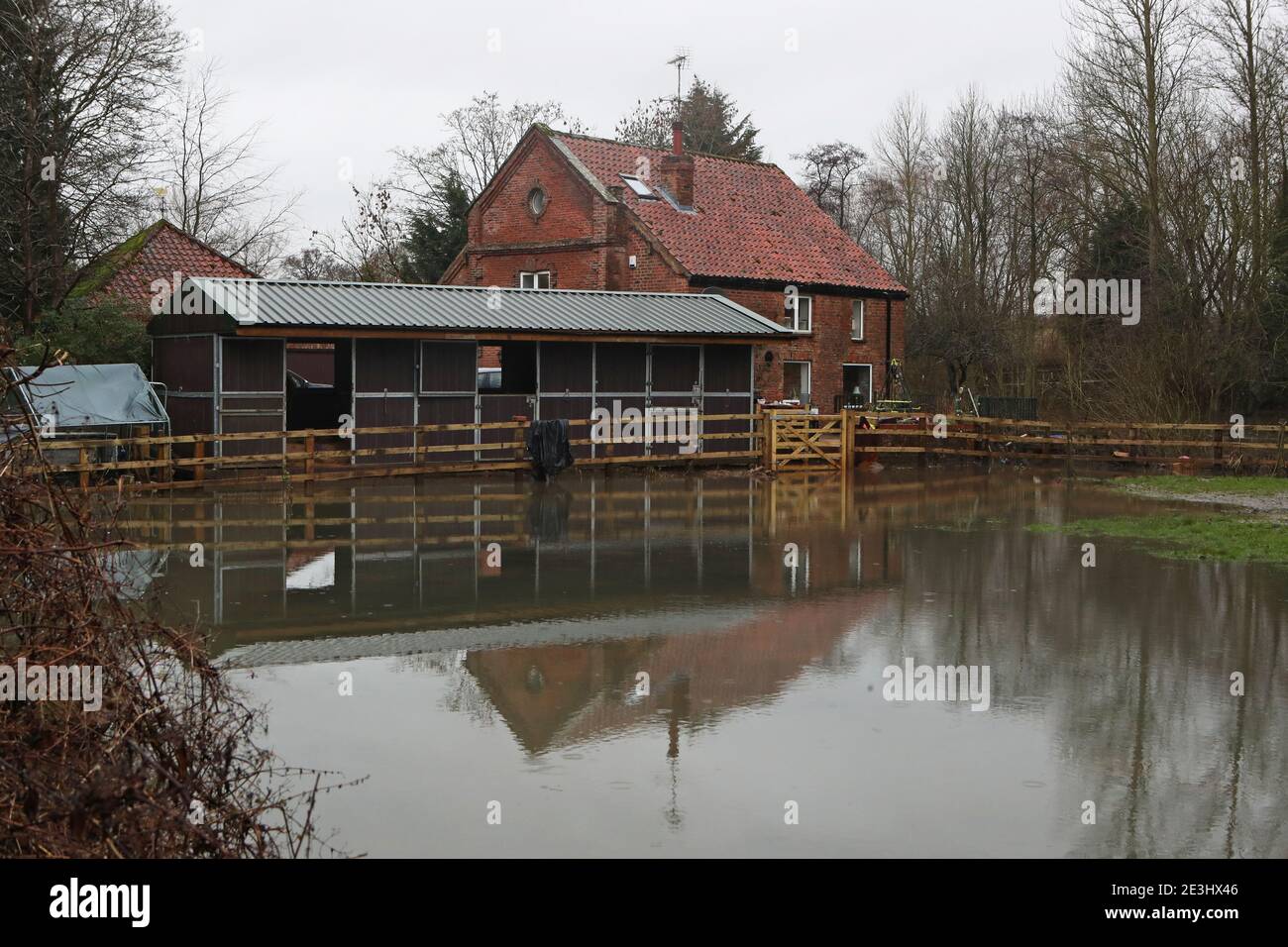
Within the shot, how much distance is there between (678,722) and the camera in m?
9.20

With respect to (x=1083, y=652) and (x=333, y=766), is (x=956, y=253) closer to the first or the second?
(x=1083, y=652)

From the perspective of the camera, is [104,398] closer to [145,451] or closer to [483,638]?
[145,451]

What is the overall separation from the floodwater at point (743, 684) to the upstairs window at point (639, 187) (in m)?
21.2

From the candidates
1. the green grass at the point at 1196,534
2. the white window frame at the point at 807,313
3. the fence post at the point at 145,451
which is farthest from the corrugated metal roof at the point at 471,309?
the green grass at the point at 1196,534

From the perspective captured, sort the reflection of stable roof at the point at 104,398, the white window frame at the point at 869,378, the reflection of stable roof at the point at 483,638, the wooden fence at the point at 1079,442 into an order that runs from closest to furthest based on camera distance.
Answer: the reflection of stable roof at the point at 483,638 < the reflection of stable roof at the point at 104,398 < the wooden fence at the point at 1079,442 < the white window frame at the point at 869,378

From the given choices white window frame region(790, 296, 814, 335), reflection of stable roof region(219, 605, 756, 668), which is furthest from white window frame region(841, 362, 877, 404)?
reflection of stable roof region(219, 605, 756, 668)

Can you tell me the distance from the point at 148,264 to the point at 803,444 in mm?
16318

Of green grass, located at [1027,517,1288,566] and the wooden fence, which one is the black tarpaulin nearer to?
the wooden fence

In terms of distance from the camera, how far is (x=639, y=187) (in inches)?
1569

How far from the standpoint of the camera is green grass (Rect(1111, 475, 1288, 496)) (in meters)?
26.2

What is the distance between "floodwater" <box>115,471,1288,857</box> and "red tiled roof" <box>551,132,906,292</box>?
65.3 ft

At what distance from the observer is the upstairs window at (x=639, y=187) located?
129 ft

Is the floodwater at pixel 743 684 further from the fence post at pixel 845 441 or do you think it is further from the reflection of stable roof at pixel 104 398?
the fence post at pixel 845 441
